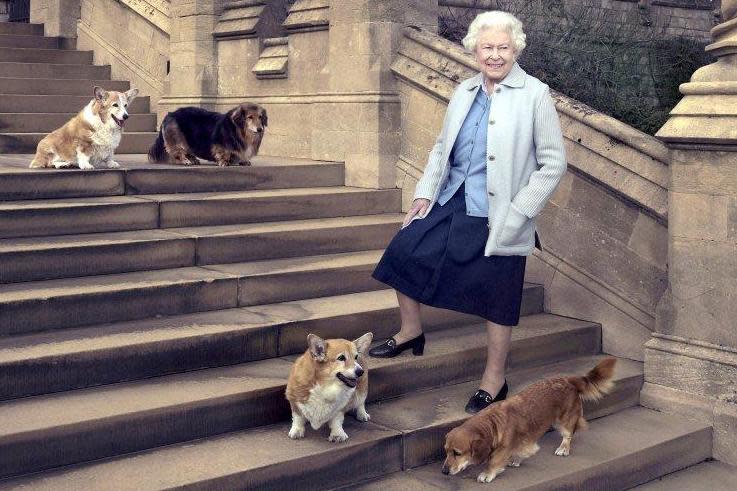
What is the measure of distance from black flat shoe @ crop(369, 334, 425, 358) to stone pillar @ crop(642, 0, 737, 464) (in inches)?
65.1

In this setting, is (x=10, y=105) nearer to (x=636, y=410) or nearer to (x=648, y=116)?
(x=648, y=116)

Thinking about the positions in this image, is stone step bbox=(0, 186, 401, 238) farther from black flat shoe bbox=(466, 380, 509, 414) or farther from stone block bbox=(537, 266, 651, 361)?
black flat shoe bbox=(466, 380, 509, 414)

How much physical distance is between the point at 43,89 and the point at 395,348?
6.30m

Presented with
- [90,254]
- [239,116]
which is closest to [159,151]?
[239,116]

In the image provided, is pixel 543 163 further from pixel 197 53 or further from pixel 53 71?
pixel 53 71

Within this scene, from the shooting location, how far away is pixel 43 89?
10.7 m

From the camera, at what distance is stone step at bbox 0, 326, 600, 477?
4.62 metres

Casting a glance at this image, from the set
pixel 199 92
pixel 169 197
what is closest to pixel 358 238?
pixel 169 197

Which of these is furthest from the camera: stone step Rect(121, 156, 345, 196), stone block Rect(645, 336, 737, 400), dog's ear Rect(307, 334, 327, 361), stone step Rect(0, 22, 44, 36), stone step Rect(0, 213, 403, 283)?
stone step Rect(0, 22, 44, 36)

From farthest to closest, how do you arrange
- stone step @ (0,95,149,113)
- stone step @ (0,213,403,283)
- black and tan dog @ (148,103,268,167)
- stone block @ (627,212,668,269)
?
stone step @ (0,95,149,113)
black and tan dog @ (148,103,268,167)
stone block @ (627,212,668,269)
stone step @ (0,213,403,283)

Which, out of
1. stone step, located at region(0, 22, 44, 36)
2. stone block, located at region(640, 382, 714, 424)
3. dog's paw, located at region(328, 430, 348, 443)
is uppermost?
stone step, located at region(0, 22, 44, 36)

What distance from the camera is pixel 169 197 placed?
7367 mm

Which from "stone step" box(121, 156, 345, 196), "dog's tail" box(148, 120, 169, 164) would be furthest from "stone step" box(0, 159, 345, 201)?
"dog's tail" box(148, 120, 169, 164)

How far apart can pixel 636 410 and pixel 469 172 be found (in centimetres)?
212
